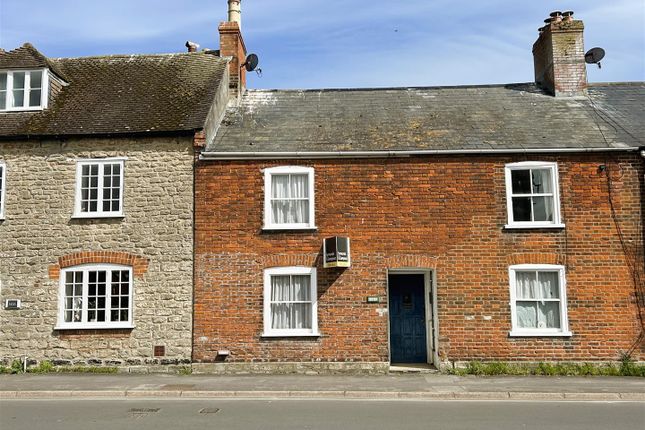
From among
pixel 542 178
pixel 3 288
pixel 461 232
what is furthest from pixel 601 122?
pixel 3 288

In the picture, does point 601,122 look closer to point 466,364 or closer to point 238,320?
point 466,364

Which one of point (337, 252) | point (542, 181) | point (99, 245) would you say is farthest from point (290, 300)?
point (542, 181)

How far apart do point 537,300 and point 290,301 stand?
6.15 metres

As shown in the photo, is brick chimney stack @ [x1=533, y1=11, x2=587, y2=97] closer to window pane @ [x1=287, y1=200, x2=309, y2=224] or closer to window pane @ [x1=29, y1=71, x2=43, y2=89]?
window pane @ [x1=287, y1=200, x2=309, y2=224]

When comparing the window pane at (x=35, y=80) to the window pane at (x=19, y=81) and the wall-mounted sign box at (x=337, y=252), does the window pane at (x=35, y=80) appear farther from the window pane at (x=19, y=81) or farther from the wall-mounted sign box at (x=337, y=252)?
the wall-mounted sign box at (x=337, y=252)

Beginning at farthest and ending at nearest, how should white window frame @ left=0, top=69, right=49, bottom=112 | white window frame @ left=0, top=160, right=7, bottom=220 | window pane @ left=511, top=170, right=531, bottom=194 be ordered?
1. white window frame @ left=0, top=69, right=49, bottom=112
2. white window frame @ left=0, top=160, right=7, bottom=220
3. window pane @ left=511, top=170, right=531, bottom=194

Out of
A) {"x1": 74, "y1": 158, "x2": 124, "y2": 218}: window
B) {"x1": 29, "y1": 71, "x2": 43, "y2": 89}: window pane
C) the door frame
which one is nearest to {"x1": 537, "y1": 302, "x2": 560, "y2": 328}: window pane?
the door frame

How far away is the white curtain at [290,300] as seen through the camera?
1534cm

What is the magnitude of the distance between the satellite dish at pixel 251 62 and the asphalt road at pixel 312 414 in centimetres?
1211

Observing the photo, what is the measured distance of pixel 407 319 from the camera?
1645cm

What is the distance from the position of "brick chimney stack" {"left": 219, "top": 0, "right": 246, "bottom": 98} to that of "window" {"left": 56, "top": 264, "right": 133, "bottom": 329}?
6963mm

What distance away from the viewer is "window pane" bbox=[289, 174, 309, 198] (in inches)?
623

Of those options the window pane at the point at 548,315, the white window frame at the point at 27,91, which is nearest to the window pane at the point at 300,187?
the window pane at the point at 548,315

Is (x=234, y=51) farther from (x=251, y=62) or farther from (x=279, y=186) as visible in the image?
(x=279, y=186)
